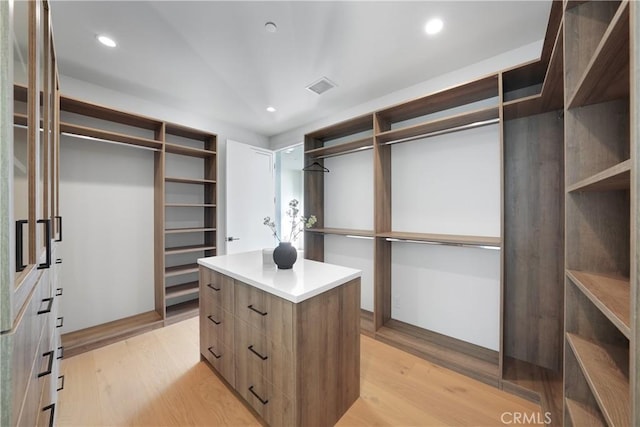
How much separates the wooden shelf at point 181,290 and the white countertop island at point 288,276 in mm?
1300

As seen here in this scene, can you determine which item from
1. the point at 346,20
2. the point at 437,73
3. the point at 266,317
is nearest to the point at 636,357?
the point at 266,317

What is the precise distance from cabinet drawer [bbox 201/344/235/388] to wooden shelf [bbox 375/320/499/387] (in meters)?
1.49

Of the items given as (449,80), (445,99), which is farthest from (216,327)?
(449,80)

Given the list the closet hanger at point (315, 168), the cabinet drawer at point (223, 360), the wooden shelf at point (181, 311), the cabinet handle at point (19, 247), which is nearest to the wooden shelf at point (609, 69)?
the cabinet handle at point (19, 247)

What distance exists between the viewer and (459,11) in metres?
1.71

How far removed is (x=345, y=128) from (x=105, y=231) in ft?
10.2

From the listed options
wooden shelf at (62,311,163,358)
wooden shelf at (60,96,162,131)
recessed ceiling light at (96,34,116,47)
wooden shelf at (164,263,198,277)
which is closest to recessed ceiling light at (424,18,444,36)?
recessed ceiling light at (96,34,116,47)

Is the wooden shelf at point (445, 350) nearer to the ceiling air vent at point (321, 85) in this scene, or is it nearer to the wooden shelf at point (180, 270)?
the wooden shelf at point (180, 270)

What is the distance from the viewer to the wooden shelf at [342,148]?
2951 mm

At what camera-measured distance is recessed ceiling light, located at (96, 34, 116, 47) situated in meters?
1.96

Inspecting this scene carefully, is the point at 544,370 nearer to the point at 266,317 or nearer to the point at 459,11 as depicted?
the point at 266,317

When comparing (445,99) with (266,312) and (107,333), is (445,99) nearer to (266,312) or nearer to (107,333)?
(266,312)

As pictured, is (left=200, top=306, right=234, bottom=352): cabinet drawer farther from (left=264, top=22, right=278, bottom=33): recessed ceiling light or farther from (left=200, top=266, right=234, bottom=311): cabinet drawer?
(left=264, top=22, right=278, bottom=33): recessed ceiling light

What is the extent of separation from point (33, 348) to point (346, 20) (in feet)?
7.57
